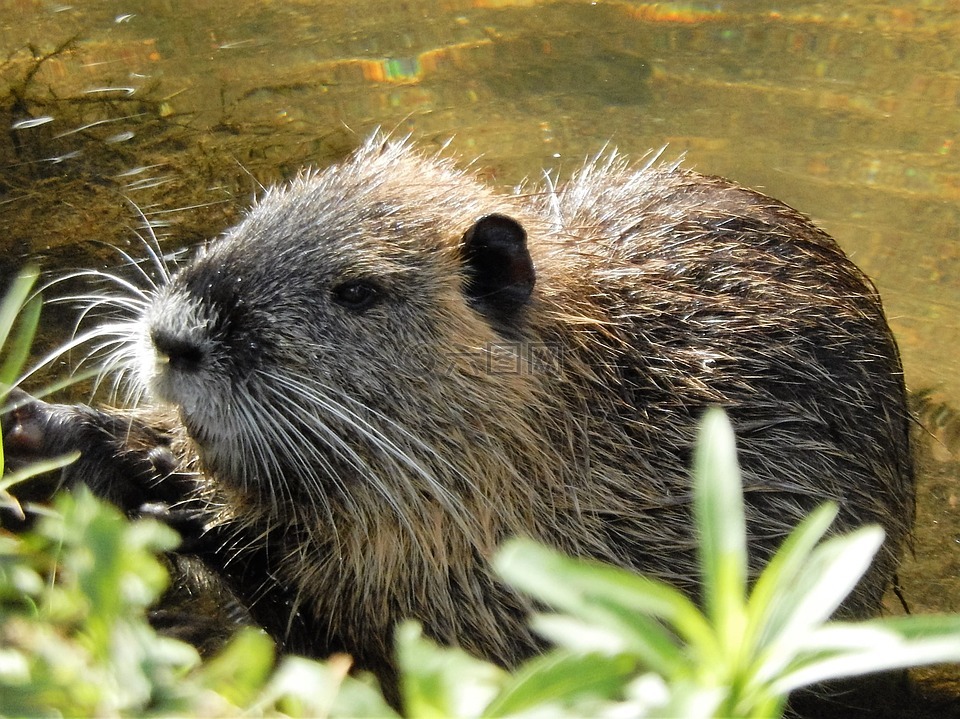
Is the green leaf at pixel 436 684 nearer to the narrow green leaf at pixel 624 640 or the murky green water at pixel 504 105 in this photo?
the narrow green leaf at pixel 624 640

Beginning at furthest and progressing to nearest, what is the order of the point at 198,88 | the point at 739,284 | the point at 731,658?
the point at 198,88 → the point at 739,284 → the point at 731,658

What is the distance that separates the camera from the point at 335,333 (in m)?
2.32

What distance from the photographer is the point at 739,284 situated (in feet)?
9.53

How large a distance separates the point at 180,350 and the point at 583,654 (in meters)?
1.40

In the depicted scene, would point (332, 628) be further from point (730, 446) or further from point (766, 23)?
point (766, 23)

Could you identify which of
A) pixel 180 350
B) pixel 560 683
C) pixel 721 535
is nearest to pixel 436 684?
pixel 560 683

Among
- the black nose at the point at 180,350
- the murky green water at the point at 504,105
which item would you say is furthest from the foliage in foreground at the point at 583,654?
the murky green water at the point at 504,105

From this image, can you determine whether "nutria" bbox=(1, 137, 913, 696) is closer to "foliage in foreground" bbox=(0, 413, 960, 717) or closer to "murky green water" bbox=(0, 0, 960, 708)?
"foliage in foreground" bbox=(0, 413, 960, 717)

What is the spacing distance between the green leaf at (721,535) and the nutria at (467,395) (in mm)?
1296

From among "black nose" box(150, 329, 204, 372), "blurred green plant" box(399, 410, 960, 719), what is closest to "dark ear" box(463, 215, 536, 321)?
"black nose" box(150, 329, 204, 372)

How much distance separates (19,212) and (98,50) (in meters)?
1.57

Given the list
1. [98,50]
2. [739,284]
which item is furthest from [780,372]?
[98,50]

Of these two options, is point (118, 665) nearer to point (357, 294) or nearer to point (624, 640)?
point (624, 640)

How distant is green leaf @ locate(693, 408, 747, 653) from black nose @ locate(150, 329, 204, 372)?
52.1 inches
